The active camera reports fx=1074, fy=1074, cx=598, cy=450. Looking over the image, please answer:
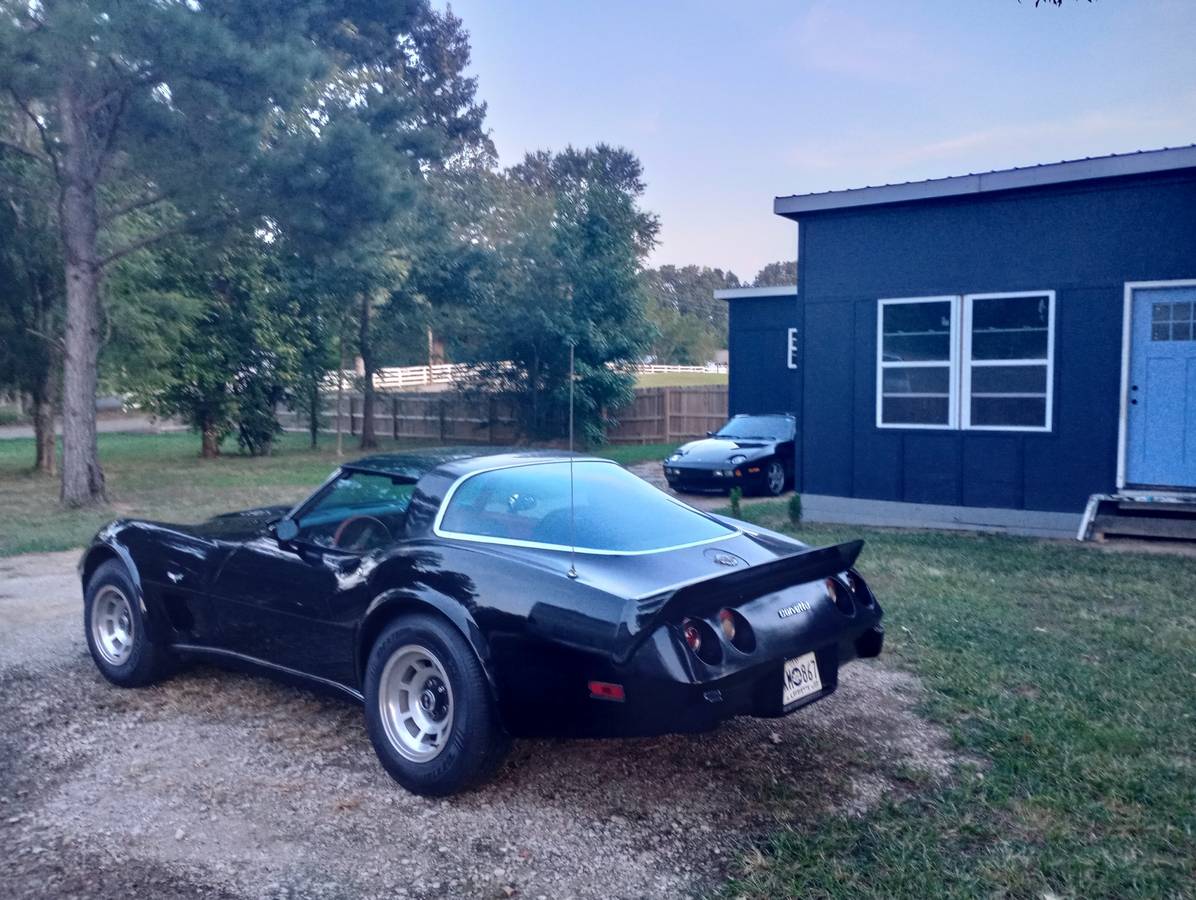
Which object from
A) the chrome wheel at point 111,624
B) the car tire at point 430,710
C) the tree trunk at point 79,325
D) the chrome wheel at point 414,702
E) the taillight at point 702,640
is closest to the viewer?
the taillight at point 702,640

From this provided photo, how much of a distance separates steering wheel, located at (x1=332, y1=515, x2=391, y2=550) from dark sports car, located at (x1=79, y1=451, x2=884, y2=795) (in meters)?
0.02

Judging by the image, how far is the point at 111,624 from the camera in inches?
238

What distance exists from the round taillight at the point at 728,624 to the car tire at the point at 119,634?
10.6ft

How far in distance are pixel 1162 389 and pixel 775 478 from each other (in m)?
6.27

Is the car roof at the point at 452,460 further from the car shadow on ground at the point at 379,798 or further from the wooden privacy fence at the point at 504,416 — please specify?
the wooden privacy fence at the point at 504,416

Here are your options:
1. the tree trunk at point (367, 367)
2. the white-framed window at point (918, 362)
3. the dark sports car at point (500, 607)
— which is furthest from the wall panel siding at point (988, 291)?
the tree trunk at point (367, 367)

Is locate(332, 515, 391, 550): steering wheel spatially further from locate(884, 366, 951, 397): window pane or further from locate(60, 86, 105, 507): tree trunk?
locate(60, 86, 105, 507): tree trunk

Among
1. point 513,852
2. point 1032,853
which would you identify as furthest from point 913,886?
point 513,852

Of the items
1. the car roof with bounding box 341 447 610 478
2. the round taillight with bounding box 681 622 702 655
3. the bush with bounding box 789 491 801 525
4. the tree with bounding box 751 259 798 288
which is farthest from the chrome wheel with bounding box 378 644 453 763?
the tree with bounding box 751 259 798 288

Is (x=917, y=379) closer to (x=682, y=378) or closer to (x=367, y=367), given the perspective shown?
(x=367, y=367)

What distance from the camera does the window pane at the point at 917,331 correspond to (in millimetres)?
11883

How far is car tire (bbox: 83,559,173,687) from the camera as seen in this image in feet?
18.7

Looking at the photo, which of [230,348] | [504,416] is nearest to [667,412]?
[504,416]

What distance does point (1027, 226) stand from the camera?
37.0 feet
